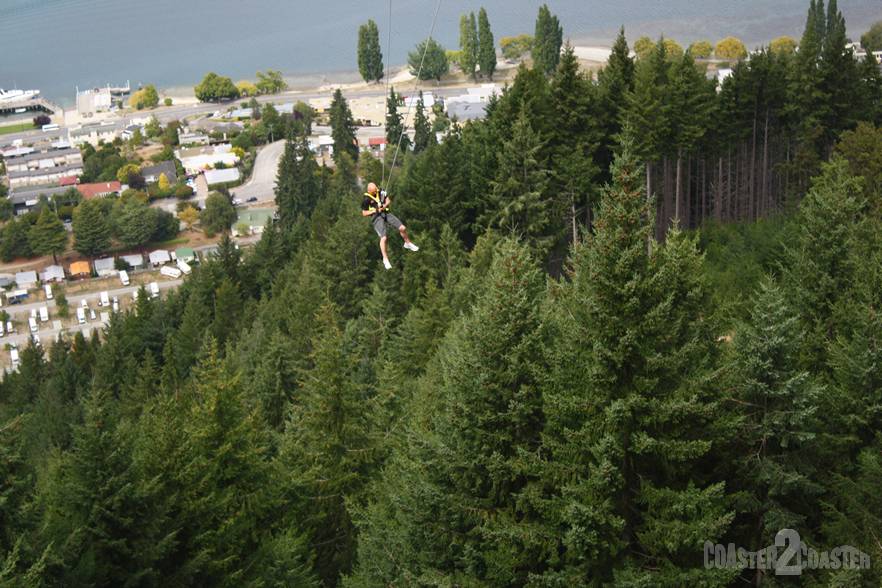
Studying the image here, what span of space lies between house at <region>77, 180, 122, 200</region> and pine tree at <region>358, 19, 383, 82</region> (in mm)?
33770

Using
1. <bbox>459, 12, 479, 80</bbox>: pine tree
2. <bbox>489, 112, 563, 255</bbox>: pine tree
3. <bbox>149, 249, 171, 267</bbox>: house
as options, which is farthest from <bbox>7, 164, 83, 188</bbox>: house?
<bbox>489, 112, 563, 255</bbox>: pine tree

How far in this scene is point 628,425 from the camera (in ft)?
37.8

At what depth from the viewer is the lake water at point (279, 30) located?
115562 millimetres

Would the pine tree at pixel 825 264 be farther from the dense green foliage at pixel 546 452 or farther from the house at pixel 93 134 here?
the house at pixel 93 134

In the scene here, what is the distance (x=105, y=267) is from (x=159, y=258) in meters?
4.48

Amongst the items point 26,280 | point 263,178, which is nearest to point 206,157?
point 263,178

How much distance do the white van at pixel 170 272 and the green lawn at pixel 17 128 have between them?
50810 millimetres

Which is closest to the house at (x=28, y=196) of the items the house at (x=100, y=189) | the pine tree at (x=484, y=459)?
the house at (x=100, y=189)

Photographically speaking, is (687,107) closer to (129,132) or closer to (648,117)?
(648,117)

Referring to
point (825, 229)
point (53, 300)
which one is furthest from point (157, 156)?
point (825, 229)

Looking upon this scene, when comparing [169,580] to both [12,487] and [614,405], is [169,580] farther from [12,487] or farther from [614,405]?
[614,405]

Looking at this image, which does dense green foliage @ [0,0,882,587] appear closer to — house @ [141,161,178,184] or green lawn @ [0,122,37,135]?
house @ [141,161,178,184]

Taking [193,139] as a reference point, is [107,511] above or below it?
below

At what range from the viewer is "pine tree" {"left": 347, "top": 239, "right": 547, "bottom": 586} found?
12.2m
